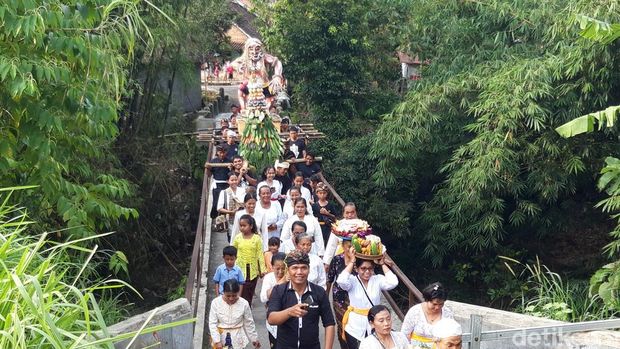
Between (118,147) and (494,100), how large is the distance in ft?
27.3

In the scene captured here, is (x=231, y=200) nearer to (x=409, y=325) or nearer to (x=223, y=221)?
(x=223, y=221)

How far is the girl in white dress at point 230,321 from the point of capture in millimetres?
6422

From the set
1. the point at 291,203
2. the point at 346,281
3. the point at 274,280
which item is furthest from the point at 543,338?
the point at 291,203

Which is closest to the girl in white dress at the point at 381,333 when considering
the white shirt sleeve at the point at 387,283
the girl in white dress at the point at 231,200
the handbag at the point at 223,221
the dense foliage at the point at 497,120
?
the white shirt sleeve at the point at 387,283

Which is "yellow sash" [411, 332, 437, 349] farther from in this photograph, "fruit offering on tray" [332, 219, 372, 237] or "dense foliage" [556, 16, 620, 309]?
"dense foliage" [556, 16, 620, 309]

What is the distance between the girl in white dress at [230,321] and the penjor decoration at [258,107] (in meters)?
6.47

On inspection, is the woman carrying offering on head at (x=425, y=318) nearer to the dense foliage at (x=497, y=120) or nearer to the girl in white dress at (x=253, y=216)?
the girl in white dress at (x=253, y=216)

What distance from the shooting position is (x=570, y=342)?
6062 millimetres

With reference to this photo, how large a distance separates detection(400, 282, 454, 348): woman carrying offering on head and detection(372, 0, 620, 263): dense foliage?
7067 millimetres

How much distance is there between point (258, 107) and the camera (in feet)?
43.2

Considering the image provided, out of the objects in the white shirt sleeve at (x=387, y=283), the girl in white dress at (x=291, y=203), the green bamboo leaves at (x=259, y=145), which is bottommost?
the white shirt sleeve at (x=387, y=283)

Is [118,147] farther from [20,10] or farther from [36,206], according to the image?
[20,10]

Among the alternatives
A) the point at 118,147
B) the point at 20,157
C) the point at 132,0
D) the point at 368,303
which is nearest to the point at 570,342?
Result: the point at 368,303

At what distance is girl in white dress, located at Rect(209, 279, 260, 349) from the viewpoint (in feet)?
21.1
